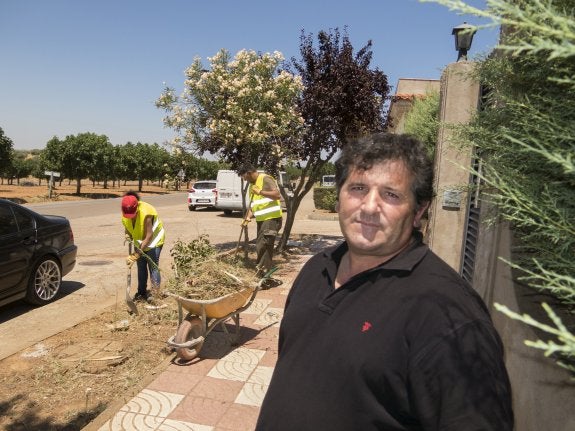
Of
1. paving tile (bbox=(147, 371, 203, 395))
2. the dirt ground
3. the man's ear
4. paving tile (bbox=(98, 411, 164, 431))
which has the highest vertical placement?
the man's ear

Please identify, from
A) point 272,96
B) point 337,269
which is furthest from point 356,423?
point 272,96

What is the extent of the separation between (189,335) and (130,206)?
7.97 feet

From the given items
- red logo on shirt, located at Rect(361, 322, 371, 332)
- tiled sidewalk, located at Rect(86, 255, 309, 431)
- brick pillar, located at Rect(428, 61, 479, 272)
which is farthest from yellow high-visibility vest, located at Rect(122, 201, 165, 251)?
red logo on shirt, located at Rect(361, 322, 371, 332)

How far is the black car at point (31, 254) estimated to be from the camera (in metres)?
6.17

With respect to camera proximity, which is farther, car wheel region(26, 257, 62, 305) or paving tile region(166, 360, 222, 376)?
car wheel region(26, 257, 62, 305)

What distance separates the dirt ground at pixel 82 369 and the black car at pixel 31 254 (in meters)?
1.31

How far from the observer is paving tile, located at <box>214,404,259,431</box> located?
12.0 feet

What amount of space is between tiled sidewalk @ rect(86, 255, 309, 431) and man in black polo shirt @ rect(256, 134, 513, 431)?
218 centimetres

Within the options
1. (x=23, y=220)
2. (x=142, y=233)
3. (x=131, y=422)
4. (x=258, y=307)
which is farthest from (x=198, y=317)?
(x=23, y=220)

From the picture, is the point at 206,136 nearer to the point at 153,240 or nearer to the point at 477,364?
the point at 153,240

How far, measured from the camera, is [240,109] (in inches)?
364

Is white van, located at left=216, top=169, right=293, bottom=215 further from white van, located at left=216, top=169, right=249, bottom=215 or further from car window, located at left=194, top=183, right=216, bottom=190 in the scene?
car window, located at left=194, top=183, right=216, bottom=190

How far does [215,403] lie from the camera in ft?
13.2

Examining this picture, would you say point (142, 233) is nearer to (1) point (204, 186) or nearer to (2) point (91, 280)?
(2) point (91, 280)
